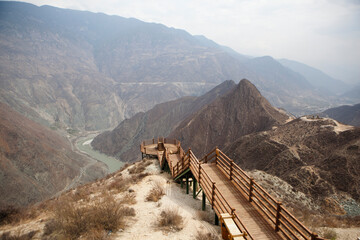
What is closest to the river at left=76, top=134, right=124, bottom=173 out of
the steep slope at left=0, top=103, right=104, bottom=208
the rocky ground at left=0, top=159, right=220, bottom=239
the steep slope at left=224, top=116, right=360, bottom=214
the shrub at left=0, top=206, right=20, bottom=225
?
the steep slope at left=0, top=103, right=104, bottom=208

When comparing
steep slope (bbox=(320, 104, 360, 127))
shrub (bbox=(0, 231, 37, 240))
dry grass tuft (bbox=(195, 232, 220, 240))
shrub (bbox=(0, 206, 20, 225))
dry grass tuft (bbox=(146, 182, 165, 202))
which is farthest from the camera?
steep slope (bbox=(320, 104, 360, 127))

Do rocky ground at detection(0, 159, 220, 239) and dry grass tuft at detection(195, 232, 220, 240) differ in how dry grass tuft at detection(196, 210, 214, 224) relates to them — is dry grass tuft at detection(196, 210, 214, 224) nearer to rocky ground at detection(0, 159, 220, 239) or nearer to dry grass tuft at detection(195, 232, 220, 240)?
rocky ground at detection(0, 159, 220, 239)

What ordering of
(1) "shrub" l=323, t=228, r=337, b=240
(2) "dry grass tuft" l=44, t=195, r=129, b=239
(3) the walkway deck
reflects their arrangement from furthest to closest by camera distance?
(1) "shrub" l=323, t=228, r=337, b=240 < (2) "dry grass tuft" l=44, t=195, r=129, b=239 < (3) the walkway deck

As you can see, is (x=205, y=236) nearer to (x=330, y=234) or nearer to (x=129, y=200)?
(x=129, y=200)

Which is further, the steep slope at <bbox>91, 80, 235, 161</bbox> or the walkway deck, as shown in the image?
the steep slope at <bbox>91, 80, 235, 161</bbox>

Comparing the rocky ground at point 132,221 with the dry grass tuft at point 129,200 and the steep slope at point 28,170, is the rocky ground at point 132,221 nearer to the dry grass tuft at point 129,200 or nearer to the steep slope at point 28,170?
the dry grass tuft at point 129,200

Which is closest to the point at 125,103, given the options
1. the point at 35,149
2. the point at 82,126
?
the point at 82,126

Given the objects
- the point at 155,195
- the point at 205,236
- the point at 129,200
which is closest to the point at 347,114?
the point at 155,195

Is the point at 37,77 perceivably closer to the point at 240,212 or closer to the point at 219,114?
the point at 219,114
